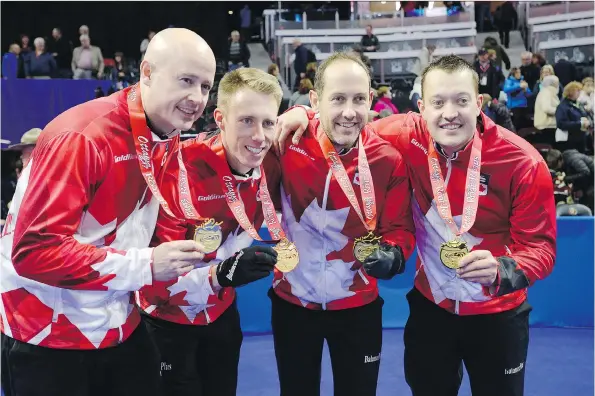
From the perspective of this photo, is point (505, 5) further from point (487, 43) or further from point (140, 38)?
point (140, 38)

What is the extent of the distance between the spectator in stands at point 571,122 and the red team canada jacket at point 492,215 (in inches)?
284

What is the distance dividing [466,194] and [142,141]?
147 centimetres

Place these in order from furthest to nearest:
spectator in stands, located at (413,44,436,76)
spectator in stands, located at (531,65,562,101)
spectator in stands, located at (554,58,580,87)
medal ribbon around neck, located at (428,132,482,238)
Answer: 1. spectator in stands, located at (413,44,436,76)
2. spectator in stands, located at (554,58,580,87)
3. spectator in stands, located at (531,65,562,101)
4. medal ribbon around neck, located at (428,132,482,238)

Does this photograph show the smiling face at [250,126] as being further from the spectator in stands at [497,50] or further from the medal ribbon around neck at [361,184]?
the spectator in stands at [497,50]

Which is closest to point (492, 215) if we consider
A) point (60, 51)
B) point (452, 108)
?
point (452, 108)

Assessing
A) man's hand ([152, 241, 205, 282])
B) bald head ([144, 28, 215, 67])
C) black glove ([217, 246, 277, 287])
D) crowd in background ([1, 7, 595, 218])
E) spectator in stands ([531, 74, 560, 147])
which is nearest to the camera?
man's hand ([152, 241, 205, 282])

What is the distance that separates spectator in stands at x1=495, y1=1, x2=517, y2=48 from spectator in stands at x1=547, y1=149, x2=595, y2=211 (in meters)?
9.87

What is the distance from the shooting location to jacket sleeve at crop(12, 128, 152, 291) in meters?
2.20

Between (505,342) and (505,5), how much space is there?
1657 cm

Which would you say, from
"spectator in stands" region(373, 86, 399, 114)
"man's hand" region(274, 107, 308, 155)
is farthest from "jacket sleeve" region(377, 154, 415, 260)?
"spectator in stands" region(373, 86, 399, 114)

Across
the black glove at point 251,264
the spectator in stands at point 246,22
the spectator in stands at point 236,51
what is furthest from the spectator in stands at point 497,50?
the black glove at point 251,264

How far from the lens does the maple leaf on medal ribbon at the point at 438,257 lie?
10.2ft

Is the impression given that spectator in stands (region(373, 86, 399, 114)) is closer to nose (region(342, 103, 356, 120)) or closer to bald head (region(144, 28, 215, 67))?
nose (region(342, 103, 356, 120))

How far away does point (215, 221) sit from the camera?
309cm
